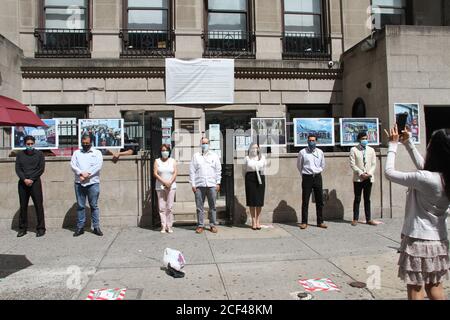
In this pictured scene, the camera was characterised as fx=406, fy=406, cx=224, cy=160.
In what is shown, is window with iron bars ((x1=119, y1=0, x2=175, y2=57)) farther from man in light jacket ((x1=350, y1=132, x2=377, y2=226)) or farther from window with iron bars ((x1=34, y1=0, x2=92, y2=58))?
man in light jacket ((x1=350, y1=132, x2=377, y2=226))

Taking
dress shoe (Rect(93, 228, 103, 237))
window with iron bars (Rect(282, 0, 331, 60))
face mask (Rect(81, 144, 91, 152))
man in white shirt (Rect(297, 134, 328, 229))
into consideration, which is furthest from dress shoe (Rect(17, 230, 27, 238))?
window with iron bars (Rect(282, 0, 331, 60))

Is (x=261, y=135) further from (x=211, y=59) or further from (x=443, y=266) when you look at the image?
(x=443, y=266)

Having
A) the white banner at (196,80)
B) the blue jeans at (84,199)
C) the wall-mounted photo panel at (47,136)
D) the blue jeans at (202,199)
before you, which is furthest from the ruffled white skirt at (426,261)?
the white banner at (196,80)

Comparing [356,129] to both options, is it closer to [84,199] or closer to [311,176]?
[311,176]

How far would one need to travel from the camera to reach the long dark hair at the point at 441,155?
3.34m

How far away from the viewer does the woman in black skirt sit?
28.5 ft

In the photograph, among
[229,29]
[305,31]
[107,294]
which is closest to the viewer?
[107,294]

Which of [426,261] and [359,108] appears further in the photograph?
[359,108]

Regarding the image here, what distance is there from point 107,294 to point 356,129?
760cm

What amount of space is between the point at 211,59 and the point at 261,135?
130 inches

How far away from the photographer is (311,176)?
8781 millimetres

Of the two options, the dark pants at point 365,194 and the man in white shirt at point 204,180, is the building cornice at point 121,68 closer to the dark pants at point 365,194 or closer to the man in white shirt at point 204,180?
the man in white shirt at point 204,180

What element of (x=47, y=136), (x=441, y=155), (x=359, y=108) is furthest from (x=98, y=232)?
(x=359, y=108)

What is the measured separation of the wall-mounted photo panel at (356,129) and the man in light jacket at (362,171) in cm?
100
